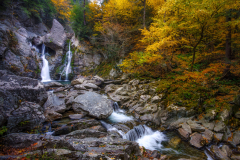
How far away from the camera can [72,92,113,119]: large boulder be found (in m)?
7.82

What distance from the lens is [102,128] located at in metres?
6.63

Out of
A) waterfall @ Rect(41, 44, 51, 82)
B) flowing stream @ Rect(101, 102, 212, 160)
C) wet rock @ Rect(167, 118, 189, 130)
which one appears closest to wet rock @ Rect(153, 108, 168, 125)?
wet rock @ Rect(167, 118, 189, 130)

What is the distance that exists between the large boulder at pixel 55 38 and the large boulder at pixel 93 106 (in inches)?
584

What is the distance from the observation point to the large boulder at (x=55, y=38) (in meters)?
18.6

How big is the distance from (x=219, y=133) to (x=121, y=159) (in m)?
6.22

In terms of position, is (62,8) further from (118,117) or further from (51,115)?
(118,117)

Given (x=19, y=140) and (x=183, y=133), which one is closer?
→ (x=19, y=140)

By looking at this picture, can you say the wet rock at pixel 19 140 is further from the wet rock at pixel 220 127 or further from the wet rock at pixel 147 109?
the wet rock at pixel 220 127

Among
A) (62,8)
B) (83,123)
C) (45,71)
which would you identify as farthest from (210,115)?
(62,8)

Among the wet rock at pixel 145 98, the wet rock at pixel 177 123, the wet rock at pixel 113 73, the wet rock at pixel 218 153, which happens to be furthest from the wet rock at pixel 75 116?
the wet rock at pixel 113 73

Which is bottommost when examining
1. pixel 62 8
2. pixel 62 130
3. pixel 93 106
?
pixel 62 130

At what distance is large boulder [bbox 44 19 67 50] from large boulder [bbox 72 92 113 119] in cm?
1483

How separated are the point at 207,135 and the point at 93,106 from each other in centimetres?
714

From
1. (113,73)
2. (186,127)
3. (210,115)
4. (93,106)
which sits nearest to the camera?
(186,127)
